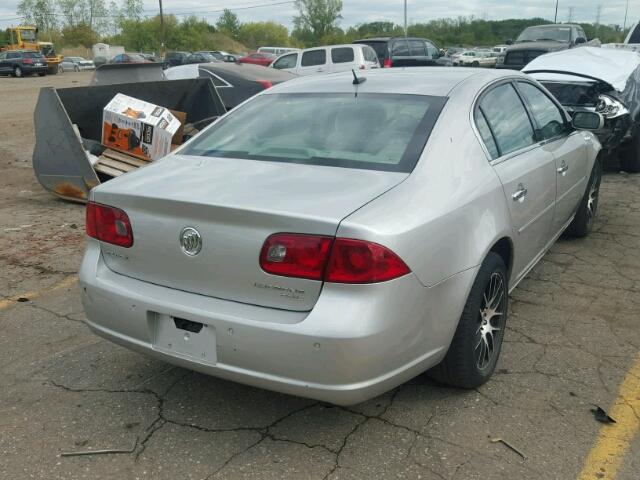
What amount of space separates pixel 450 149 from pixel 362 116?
52 centimetres

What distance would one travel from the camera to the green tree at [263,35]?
11231cm

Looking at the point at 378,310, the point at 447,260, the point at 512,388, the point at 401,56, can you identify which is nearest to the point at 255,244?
the point at 378,310

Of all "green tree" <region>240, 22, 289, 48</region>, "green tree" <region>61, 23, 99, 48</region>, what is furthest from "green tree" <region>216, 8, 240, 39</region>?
"green tree" <region>61, 23, 99, 48</region>

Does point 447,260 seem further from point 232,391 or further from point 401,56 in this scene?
point 401,56

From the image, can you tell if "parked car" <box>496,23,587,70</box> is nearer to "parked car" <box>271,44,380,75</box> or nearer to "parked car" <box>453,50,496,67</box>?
"parked car" <box>271,44,380,75</box>

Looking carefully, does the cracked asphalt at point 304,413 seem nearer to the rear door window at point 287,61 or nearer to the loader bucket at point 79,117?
the loader bucket at point 79,117

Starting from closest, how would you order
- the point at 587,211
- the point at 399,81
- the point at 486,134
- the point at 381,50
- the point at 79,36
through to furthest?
the point at 486,134, the point at 399,81, the point at 587,211, the point at 381,50, the point at 79,36

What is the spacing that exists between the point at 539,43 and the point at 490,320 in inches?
650

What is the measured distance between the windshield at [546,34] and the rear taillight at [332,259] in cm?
1828

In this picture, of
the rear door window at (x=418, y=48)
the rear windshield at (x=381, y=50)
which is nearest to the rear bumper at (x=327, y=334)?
the rear windshield at (x=381, y=50)

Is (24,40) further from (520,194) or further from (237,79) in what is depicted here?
(520,194)

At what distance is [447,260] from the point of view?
8.75ft

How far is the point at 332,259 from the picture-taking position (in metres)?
2.37

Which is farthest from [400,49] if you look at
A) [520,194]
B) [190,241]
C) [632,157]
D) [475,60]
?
[475,60]
